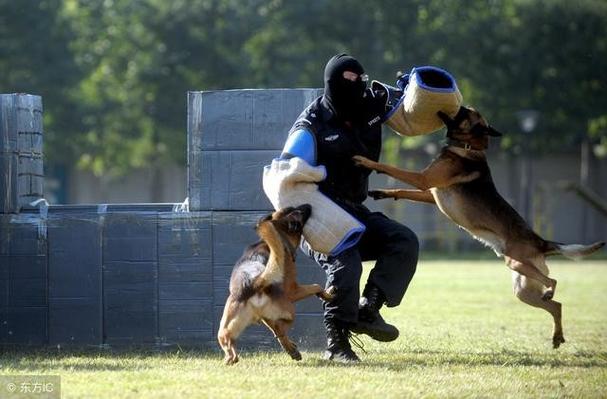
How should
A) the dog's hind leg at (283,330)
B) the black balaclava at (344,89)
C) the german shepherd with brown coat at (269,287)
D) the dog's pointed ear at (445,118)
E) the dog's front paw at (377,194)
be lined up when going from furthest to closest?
the dog's front paw at (377,194) < the dog's pointed ear at (445,118) < the black balaclava at (344,89) < the dog's hind leg at (283,330) < the german shepherd with brown coat at (269,287)

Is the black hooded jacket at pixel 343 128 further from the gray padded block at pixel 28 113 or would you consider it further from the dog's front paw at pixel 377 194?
the gray padded block at pixel 28 113

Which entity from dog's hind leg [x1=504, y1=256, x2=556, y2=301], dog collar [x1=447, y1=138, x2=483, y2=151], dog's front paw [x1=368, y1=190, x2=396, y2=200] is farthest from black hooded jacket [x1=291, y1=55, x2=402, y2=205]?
dog's hind leg [x1=504, y1=256, x2=556, y2=301]

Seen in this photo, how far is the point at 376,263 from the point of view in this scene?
8000mm

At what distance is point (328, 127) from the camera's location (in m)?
7.86

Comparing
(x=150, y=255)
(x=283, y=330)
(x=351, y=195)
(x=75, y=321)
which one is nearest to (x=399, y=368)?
(x=283, y=330)

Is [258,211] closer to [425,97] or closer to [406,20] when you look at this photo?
[425,97]

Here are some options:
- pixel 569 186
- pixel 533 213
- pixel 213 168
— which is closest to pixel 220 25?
pixel 533 213

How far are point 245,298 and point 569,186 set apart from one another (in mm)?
20225

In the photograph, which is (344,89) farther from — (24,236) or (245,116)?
(24,236)

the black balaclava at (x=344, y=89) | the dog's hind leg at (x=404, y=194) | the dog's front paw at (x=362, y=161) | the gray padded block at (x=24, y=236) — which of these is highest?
the black balaclava at (x=344, y=89)

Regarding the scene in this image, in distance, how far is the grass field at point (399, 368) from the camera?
21.4 feet

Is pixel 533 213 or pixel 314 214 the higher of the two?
pixel 314 214

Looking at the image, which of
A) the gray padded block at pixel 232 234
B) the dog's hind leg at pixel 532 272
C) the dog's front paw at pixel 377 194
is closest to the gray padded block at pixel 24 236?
the gray padded block at pixel 232 234

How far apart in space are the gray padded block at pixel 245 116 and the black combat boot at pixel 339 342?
5.11ft
